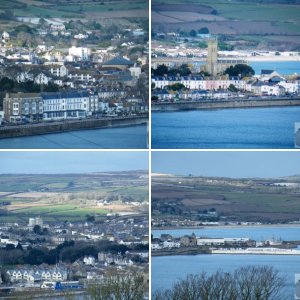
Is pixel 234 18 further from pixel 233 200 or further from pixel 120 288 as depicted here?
pixel 120 288

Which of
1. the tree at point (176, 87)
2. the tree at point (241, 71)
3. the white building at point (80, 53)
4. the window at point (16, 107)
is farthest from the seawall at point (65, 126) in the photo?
the tree at point (241, 71)

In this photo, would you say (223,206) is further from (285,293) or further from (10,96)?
(10,96)

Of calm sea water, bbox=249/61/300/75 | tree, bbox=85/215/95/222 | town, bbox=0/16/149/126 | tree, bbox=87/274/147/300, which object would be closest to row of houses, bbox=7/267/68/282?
tree, bbox=87/274/147/300

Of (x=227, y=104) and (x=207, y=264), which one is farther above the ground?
(x=227, y=104)

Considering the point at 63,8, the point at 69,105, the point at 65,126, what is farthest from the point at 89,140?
the point at 63,8

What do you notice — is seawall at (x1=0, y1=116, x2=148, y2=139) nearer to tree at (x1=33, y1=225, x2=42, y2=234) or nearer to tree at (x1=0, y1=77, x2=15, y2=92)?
tree at (x1=0, y1=77, x2=15, y2=92)

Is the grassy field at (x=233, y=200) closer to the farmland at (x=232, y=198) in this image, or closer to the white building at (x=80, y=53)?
the farmland at (x=232, y=198)
